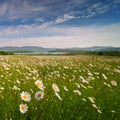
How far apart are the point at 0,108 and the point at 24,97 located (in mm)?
1409

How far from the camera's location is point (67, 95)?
662 centimetres

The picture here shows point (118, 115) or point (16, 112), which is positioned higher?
point (16, 112)

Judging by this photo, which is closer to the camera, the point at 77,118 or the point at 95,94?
the point at 77,118

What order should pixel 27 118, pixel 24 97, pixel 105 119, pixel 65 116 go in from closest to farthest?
pixel 24 97
pixel 27 118
pixel 65 116
pixel 105 119

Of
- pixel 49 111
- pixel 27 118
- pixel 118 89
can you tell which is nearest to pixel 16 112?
pixel 27 118

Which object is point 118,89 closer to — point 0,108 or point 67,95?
point 67,95

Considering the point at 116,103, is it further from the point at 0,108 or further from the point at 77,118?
the point at 0,108

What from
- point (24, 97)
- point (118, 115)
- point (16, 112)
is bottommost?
point (118, 115)

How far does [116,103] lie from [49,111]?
6.57 feet

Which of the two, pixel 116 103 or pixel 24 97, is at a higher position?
pixel 24 97

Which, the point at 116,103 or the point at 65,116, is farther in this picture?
the point at 116,103

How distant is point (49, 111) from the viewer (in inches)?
193

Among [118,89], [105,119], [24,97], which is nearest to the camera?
[24,97]

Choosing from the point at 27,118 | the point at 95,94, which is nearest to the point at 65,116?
the point at 27,118
